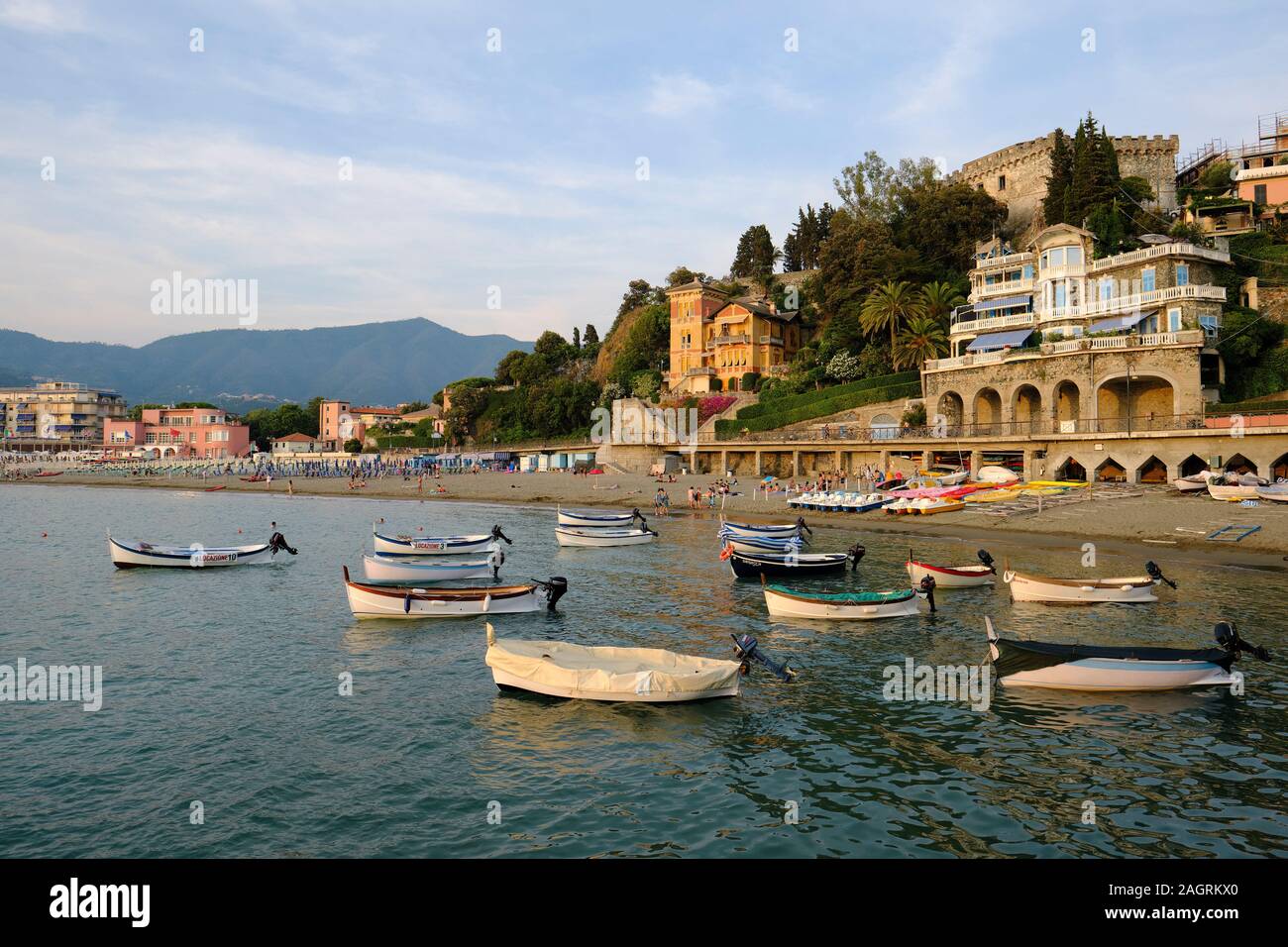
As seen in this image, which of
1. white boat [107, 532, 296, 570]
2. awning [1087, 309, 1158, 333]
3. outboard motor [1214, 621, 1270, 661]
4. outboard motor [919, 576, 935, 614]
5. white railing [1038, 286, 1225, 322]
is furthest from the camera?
awning [1087, 309, 1158, 333]

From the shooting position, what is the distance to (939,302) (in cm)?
7438

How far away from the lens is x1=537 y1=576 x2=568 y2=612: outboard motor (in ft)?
88.7

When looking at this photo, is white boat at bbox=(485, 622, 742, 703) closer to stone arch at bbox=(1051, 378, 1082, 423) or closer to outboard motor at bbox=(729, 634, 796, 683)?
outboard motor at bbox=(729, 634, 796, 683)

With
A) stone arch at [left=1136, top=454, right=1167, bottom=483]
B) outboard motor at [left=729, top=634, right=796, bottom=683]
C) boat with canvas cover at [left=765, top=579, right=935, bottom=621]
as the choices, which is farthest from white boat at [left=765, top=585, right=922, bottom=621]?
stone arch at [left=1136, top=454, right=1167, bottom=483]

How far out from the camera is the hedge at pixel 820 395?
72.4 metres

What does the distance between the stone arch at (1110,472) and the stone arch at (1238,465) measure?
5.90 m

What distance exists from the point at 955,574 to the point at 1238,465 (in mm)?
31599

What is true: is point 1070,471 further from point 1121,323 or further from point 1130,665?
point 1130,665

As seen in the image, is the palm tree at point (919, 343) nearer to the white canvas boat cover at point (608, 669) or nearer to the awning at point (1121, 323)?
the awning at point (1121, 323)

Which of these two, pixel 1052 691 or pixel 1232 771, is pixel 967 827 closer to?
pixel 1232 771

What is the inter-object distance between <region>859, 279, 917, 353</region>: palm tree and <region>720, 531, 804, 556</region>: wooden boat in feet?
139

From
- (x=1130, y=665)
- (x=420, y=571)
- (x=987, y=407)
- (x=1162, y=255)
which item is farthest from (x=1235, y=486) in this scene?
(x=420, y=571)
